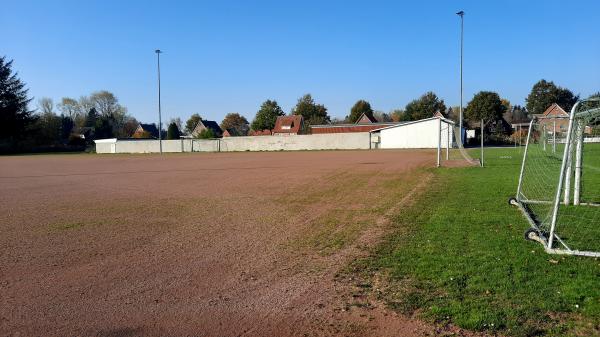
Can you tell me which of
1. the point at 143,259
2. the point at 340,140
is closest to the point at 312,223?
the point at 143,259

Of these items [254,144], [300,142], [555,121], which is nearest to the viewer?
[555,121]

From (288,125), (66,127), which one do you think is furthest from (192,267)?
(66,127)

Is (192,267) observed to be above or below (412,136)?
below

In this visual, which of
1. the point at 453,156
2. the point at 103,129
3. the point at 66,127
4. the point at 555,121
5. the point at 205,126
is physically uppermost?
the point at 205,126

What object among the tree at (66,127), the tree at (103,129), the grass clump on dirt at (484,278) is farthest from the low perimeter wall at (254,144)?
the grass clump on dirt at (484,278)

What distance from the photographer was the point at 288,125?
90.2 metres

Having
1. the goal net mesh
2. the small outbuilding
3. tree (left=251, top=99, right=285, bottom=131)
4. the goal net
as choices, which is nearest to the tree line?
tree (left=251, top=99, right=285, bottom=131)

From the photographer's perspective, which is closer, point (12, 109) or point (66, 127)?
point (12, 109)

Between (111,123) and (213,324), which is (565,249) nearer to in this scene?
(213,324)

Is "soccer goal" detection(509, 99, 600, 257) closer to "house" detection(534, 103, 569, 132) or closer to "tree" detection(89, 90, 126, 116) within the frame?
"house" detection(534, 103, 569, 132)

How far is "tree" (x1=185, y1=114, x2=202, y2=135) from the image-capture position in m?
123

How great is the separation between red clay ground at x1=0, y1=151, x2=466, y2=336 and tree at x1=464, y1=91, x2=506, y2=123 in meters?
75.1

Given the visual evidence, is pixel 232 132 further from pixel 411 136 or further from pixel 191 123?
pixel 411 136

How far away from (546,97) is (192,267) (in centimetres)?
10282
